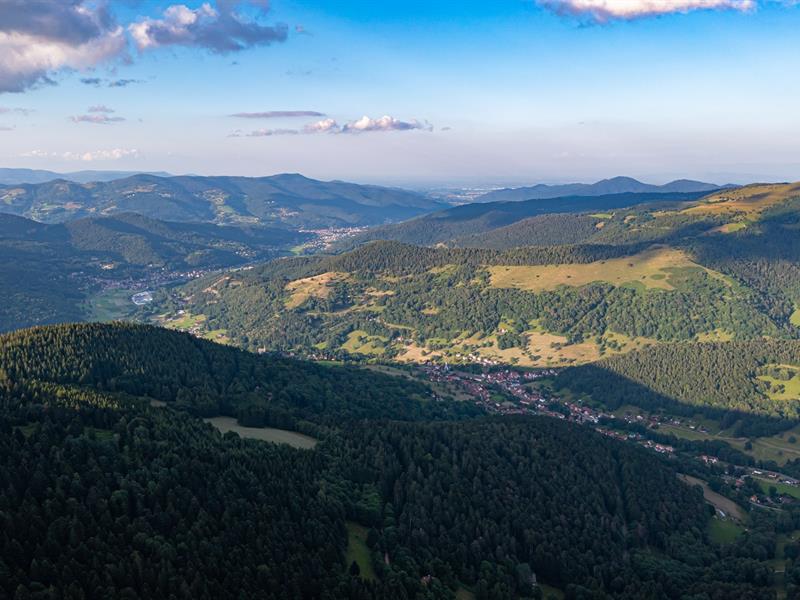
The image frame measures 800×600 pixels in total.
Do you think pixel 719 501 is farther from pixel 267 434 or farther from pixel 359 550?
pixel 267 434

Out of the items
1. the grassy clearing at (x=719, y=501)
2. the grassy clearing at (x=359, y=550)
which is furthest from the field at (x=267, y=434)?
the grassy clearing at (x=719, y=501)

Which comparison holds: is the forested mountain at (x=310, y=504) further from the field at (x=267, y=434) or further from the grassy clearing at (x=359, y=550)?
the field at (x=267, y=434)

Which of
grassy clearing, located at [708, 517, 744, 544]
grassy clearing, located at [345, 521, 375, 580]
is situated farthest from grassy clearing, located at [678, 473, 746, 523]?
grassy clearing, located at [345, 521, 375, 580]

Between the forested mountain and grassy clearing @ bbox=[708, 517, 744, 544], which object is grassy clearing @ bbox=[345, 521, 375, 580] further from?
grassy clearing @ bbox=[708, 517, 744, 544]

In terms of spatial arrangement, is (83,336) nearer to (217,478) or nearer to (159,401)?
(159,401)

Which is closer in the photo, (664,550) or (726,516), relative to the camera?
(664,550)

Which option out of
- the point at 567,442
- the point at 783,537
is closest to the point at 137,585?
the point at 567,442
